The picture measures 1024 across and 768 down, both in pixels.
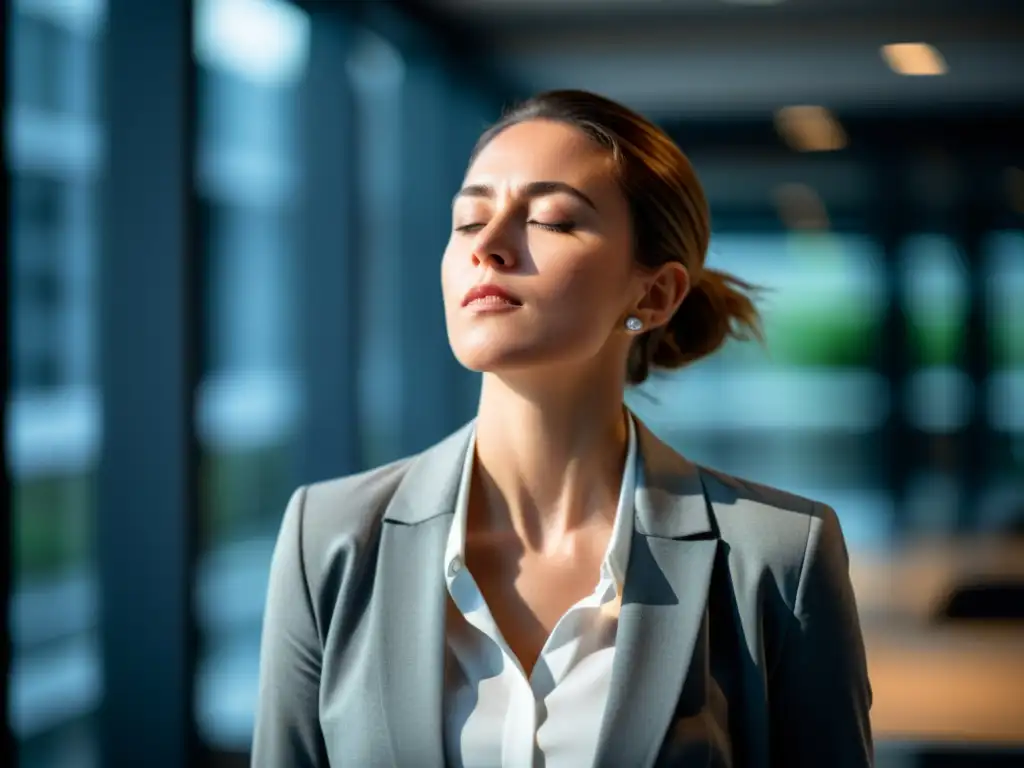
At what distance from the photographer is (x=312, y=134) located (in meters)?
4.46

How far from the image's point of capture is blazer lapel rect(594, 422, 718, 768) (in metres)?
1.20

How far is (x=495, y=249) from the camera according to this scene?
4.13ft

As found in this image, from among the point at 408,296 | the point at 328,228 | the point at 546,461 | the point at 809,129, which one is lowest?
the point at 546,461

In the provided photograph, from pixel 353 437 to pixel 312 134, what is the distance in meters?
1.17

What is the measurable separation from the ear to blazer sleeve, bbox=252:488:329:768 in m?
0.47

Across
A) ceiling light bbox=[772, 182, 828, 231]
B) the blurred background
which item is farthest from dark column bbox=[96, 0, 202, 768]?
ceiling light bbox=[772, 182, 828, 231]

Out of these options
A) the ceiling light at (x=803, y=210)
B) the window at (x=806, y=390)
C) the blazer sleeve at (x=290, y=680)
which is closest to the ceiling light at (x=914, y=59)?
the ceiling light at (x=803, y=210)

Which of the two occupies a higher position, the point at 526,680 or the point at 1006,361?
the point at 1006,361

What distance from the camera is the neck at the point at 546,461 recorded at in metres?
1.35

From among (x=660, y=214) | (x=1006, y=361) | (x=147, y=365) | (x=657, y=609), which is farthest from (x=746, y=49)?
(x=657, y=609)

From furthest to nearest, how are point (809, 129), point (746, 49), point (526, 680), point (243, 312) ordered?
1. point (809, 129)
2. point (746, 49)
3. point (243, 312)
4. point (526, 680)

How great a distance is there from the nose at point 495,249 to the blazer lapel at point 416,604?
0.77 feet

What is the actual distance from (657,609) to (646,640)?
1.5 inches

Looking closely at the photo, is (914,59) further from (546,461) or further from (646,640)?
(646,640)
